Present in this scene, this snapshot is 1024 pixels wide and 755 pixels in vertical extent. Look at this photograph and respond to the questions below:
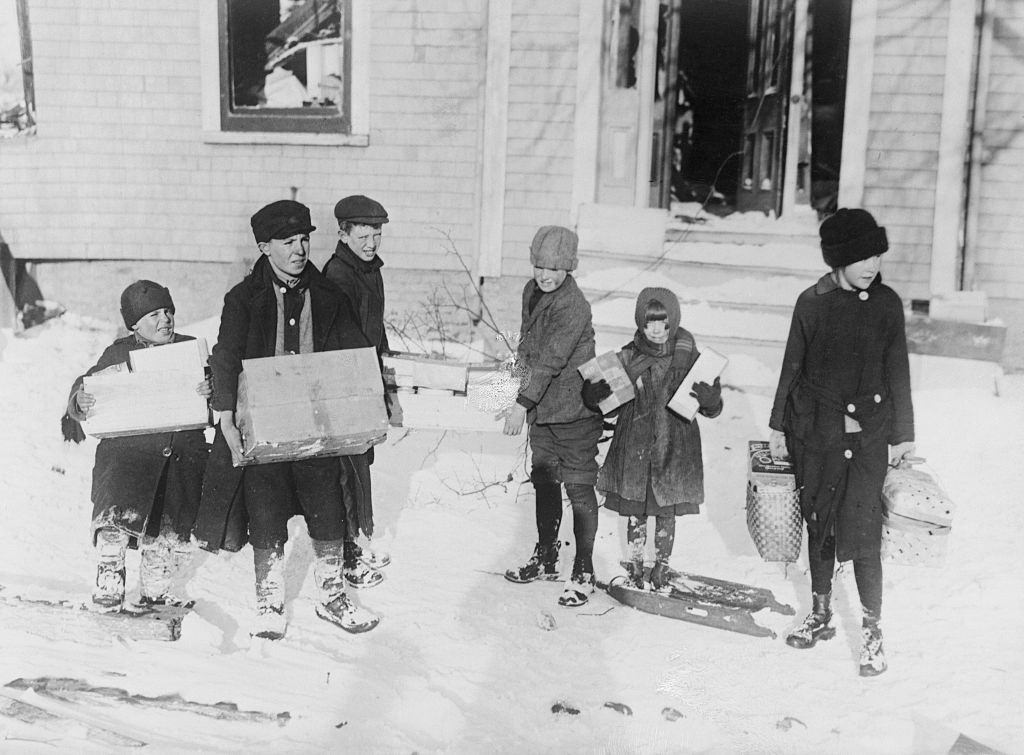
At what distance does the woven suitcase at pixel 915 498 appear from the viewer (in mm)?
3432

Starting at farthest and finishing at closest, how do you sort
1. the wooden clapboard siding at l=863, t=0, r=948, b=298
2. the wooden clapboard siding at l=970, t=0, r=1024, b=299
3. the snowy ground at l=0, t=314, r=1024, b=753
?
the wooden clapboard siding at l=863, t=0, r=948, b=298 < the wooden clapboard siding at l=970, t=0, r=1024, b=299 < the snowy ground at l=0, t=314, r=1024, b=753

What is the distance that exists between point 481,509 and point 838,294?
2.64 m

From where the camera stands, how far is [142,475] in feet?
12.1

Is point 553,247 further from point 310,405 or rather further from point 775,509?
point 775,509

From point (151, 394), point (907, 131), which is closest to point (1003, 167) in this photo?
point (907, 131)

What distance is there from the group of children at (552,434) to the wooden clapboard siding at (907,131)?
337 centimetres

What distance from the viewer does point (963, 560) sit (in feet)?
14.5

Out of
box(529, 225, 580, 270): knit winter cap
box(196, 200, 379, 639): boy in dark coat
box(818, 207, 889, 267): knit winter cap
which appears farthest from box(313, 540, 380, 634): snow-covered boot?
box(818, 207, 889, 267): knit winter cap

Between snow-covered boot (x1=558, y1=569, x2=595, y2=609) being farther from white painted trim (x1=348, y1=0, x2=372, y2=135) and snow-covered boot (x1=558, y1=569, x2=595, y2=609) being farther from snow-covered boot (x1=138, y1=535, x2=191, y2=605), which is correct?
white painted trim (x1=348, y1=0, x2=372, y2=135)

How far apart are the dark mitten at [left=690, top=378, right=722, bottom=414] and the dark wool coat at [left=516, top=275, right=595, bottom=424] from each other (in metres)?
0.53

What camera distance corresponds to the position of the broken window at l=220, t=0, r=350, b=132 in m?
6.95

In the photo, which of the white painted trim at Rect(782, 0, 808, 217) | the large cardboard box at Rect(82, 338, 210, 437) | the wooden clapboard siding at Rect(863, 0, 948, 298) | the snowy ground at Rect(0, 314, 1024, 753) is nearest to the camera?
the snowy ground at Rect(0, 314, 1024, 753)

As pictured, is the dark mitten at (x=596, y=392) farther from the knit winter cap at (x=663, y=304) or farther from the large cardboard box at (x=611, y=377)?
the knit winter cap at (x=663, y=304)

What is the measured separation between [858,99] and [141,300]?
17.7 ft
